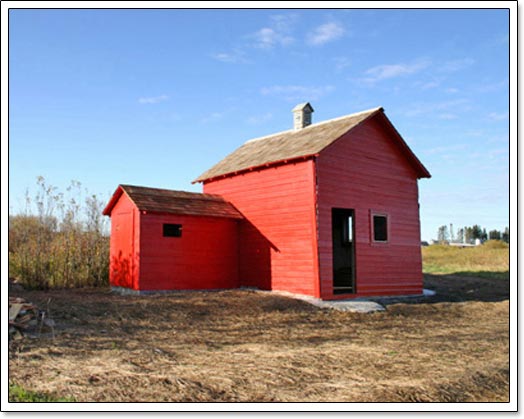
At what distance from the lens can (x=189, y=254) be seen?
16422mm

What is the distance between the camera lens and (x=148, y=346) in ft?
28.9

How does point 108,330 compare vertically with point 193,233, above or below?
below

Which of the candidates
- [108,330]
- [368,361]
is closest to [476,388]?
[368,361]

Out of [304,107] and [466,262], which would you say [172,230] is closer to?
[304,107]

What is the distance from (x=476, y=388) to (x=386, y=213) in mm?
11093

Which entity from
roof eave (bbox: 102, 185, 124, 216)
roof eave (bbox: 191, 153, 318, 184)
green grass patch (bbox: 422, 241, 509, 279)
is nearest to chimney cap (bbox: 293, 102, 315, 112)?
roof eave (bbox: 191, 153, 318, 184)

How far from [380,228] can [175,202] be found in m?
6.60

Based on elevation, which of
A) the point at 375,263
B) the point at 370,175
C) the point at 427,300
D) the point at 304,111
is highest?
the point at 304,111

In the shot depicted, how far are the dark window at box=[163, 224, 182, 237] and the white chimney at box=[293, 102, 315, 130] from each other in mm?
5975

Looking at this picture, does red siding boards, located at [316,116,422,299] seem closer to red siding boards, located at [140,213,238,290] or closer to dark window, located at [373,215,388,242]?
dark window, located at [373,215,388,242]

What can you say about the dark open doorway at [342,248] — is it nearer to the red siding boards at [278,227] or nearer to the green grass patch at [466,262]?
the red siding boards at [278,227]

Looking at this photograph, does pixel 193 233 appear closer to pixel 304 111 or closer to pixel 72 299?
pixel 72 299

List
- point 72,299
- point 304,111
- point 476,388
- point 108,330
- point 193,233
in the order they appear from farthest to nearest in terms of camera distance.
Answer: point 304,111, point 193,233, point 72,299, point 108,330, point 476,388
